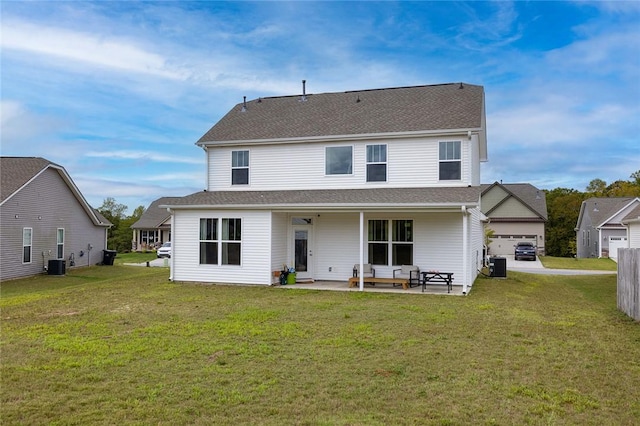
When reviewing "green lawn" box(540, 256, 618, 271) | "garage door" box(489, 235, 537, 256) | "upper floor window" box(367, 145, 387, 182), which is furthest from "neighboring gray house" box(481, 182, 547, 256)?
"upper floor window" box(367, 145, 387, 182)

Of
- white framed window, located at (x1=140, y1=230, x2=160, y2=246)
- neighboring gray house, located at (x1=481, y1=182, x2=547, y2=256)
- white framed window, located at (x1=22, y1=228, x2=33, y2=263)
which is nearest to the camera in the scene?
white framed window, located at (x1=22, y1=228, x2=33, y2=263)

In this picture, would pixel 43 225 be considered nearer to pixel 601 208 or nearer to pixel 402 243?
pixel 402 243

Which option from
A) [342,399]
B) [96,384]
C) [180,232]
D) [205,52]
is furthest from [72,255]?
[342,399]

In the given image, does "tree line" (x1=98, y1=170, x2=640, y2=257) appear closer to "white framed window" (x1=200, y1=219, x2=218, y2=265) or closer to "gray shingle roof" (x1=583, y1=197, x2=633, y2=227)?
"gray shingle roof" (x1=583, y1=197, x2=633, y2=227)

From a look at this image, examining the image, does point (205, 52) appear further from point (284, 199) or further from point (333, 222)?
point (333, 222)

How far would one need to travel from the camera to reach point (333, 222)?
1759 cm

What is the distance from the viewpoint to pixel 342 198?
1597 cm

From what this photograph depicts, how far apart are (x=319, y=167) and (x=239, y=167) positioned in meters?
3.39

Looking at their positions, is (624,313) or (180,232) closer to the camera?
(624,313)

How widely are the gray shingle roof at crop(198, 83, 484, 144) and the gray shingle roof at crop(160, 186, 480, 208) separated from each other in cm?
224

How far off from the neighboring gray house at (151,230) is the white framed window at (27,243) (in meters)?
29.1

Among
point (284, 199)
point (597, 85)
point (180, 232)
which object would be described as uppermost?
point (597, 85)

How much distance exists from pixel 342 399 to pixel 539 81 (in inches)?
777

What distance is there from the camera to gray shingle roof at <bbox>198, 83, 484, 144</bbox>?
17.2 m
